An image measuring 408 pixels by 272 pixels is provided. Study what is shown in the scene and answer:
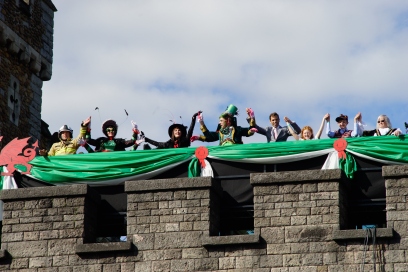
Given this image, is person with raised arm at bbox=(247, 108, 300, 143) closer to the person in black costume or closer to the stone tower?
the person in black costume

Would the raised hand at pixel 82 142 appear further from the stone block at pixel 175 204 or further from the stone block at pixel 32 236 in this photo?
the stone block at pixel 175 204

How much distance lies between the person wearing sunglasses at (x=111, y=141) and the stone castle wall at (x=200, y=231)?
2.09 metres

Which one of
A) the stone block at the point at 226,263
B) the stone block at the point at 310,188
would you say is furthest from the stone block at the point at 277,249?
the stone block at the point at 310,188

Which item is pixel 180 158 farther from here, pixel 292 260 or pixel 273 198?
pixel 292 260

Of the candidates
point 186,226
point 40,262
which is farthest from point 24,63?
point 186,226

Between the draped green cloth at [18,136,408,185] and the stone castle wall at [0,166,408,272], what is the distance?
0.84 metres

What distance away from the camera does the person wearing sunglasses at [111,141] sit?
98.7 ft

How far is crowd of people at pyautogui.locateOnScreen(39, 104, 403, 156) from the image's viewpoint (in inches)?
1128

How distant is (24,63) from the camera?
38344mm

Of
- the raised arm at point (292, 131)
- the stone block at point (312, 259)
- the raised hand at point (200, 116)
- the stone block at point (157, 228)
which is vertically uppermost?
the raised hand at point (200, 116)

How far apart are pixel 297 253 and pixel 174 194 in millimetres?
2716

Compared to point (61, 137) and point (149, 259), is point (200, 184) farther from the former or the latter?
point (61, 137)

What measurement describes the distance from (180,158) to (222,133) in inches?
45.7

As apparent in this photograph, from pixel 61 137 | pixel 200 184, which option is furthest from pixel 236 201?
pixel 61 137
